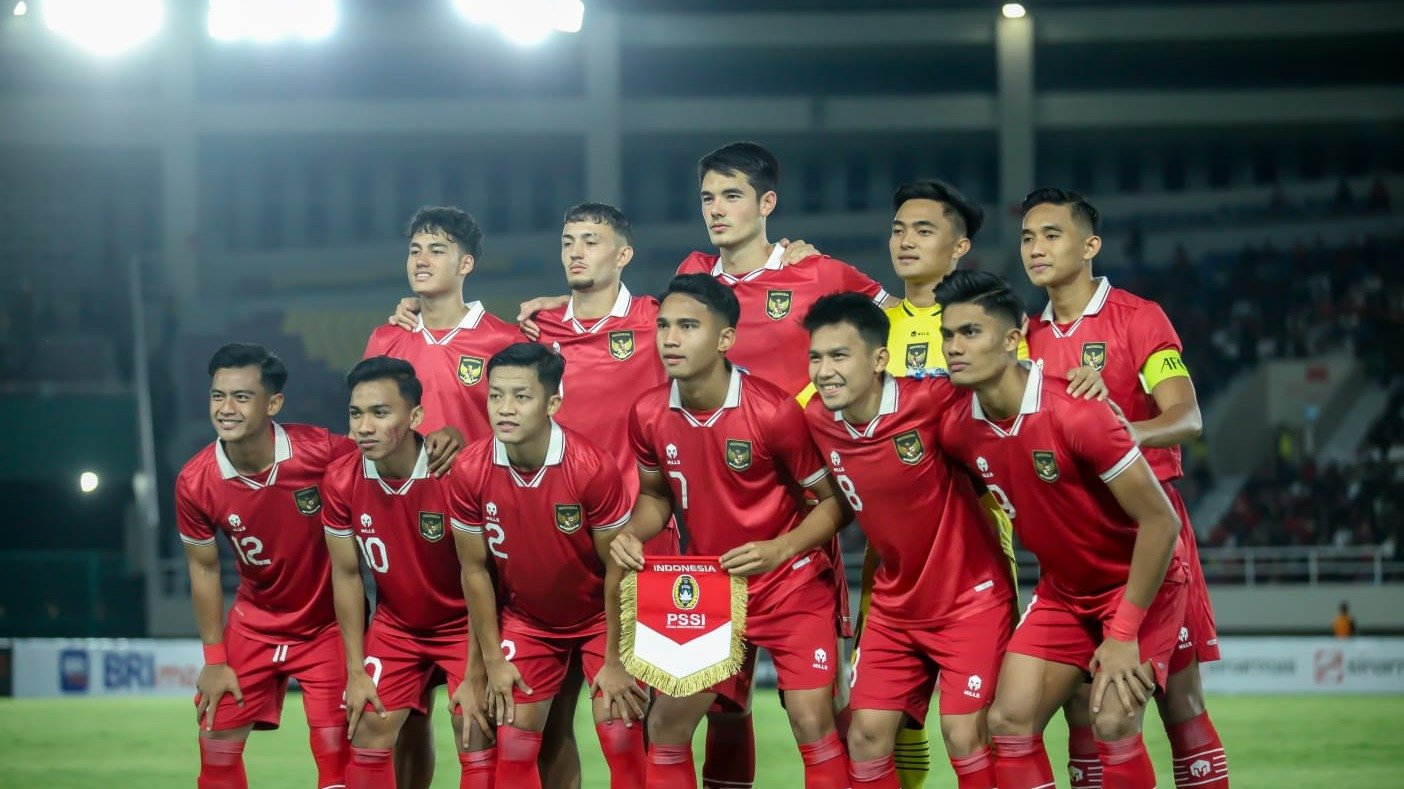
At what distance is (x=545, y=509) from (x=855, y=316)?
1245 mm

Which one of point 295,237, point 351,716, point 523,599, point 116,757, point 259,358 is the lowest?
point 116,757

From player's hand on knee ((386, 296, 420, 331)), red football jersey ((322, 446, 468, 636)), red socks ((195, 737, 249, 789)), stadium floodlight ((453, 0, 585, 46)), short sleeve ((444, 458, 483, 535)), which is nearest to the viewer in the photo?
short sleeve ((444, 458, 483, 535))

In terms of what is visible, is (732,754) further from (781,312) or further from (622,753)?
(781,312)

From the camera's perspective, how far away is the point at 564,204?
977 inches

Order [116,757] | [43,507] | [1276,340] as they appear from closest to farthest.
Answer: [116,757], [43,507], [1276,340]

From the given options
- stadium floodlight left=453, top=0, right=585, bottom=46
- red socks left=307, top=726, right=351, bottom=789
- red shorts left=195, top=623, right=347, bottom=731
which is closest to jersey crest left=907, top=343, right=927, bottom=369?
red shorts left=195, top=623, right=347, bottom=731

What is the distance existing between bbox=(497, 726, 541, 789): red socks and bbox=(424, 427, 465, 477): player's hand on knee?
3.02 ft

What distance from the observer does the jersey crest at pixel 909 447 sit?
5.04 meters

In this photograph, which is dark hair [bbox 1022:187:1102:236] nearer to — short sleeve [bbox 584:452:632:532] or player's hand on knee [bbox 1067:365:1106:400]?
player's hand on knee [bbox 1067:365:1106:400]

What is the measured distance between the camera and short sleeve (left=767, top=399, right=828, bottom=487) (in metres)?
5.18

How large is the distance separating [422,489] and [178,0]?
1877 cm

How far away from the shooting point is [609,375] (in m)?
5.95

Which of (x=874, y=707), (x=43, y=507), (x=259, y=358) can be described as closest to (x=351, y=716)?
(x=259, y=358)

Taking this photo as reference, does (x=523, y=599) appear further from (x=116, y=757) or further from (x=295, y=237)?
(x=295, y=237)
